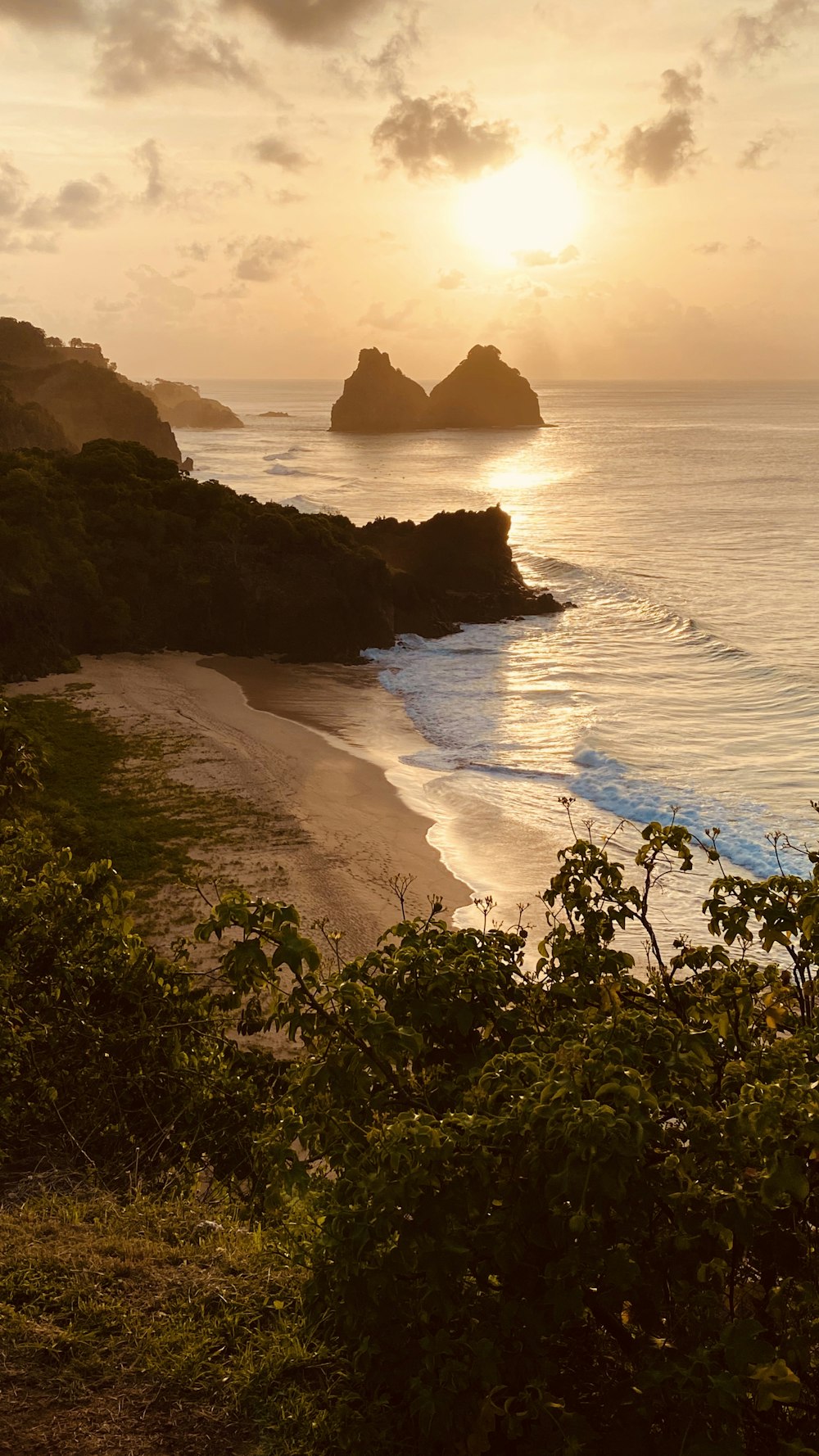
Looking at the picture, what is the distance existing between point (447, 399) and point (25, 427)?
13560 centimetres

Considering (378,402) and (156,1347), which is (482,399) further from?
(156,1347)

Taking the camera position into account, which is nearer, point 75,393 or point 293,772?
point 293,772

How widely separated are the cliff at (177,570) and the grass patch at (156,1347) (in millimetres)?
26919

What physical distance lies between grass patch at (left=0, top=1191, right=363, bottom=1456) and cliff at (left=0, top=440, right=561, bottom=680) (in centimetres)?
2692

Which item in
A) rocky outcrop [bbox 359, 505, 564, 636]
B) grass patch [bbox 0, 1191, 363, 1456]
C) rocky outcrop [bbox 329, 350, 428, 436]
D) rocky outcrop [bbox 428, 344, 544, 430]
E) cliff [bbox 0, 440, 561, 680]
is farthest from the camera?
rocky outcrop [bbox 428, 344, 544, 430]

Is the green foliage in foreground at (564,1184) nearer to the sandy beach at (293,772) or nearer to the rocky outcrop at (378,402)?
the sandy beach at (293,772)

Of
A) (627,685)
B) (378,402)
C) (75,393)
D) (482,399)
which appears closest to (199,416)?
(378,402)

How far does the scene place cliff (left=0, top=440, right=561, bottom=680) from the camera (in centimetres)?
3309

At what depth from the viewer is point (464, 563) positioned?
45.0m

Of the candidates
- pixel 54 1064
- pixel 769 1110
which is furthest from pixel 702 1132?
pixel 54 1064

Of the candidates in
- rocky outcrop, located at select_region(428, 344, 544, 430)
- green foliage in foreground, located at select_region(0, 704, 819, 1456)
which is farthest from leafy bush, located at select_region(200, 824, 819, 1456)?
rocky outcrop, located at select_region(428, 344, 544, 430)

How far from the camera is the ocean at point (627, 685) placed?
20.9 metres

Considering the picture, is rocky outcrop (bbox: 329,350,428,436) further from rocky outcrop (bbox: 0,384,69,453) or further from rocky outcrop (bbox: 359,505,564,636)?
rocky outcrop (bbox: 359,505,564,636)

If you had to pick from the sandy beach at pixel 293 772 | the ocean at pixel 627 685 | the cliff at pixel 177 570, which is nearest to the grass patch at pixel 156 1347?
the sandy beach at pixel 293 772
